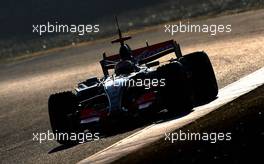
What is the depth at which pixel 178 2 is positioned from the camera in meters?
60.4

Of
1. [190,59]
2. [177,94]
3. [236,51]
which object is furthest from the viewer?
[236,51]

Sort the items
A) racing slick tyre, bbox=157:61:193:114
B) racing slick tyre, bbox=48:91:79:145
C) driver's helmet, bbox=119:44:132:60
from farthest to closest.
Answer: driver's helmet, bbox=119:44:132:60 < racing slick tyre, bbox=48:91:79:145 < racing slick tyre, bbox=157:61:193:114

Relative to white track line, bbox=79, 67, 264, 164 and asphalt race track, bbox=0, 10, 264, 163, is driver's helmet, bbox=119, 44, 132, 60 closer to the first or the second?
white track line, bbox=79, 67, 264, 164

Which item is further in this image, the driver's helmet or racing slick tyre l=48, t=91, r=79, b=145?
the driver's helmet

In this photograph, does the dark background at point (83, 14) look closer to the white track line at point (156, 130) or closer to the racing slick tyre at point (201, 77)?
the racing slick tyre at point (201, 77)

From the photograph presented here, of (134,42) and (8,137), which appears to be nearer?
(8,137)

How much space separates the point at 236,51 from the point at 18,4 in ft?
172

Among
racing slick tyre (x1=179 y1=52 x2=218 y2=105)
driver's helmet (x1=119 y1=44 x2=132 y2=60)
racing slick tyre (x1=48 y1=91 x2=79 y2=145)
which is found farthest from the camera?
driver's helmet (x1=119 y1=44 x2=132 y2=60)

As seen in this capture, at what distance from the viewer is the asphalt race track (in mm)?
14461

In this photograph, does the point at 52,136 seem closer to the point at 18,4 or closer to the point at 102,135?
the point at 102,135

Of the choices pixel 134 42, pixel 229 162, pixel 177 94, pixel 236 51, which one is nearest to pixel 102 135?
pixel 177 94

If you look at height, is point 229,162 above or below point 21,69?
above

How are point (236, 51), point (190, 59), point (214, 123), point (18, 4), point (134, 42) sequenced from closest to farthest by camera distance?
point (214, 123), point (190, 59), point (236, 51), point (134, 42), point (18, 4)

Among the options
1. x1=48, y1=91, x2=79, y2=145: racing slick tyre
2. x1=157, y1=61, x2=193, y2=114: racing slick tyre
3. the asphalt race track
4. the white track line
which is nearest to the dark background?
the asphalt race track
